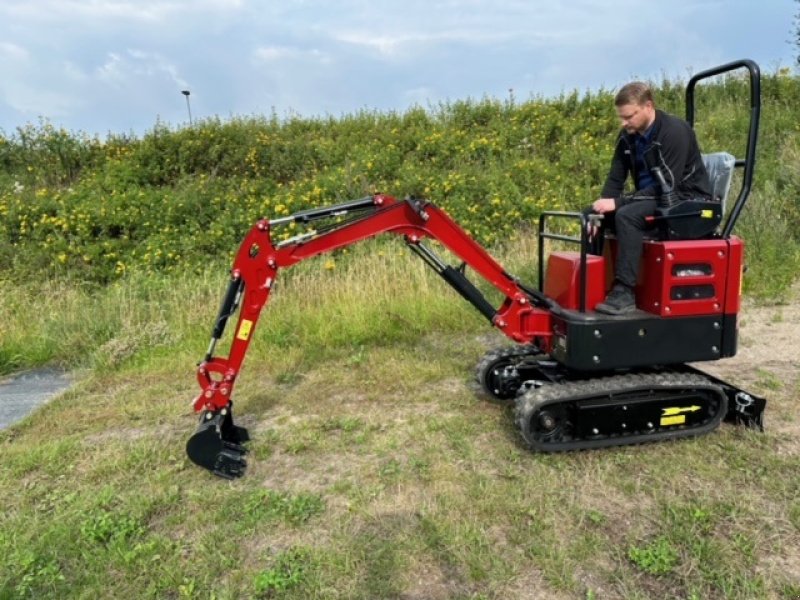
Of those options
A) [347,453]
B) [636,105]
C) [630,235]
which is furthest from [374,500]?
[636,105]

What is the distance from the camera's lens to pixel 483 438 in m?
4.54

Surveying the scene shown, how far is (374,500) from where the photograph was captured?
149 inches

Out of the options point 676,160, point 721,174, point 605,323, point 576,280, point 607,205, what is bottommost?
point 605,323

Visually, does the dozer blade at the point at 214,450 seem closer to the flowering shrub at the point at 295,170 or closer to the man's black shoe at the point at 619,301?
the man's black shoe at the point at 619,301

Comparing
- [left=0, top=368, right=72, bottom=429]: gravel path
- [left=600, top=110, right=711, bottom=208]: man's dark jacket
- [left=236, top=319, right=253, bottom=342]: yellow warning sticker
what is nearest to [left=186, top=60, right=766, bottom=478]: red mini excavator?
[left=236, top=319, right=253, bottom=342]: yellow warning sticker

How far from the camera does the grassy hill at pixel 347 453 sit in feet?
10.5

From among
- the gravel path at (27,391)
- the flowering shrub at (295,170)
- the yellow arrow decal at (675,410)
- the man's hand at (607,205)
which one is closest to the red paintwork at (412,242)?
the man's hand at (607,205)

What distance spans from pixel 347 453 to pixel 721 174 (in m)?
3.29

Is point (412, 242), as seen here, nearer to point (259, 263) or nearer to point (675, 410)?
point (259, 263)

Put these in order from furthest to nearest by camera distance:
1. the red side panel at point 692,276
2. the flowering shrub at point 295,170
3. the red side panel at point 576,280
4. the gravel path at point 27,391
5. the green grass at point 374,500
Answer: the flowering shrub at point 295,170
the gravel path at point 27,391
the red side panel at point 576,280
the red side panel at point 692,276
the green grass at point 374,500

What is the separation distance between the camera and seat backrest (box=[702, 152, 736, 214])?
4.46 meters

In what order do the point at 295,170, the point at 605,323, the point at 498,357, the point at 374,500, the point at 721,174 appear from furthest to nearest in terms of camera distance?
the point at 295,170
the point at 498,357
the point at 721,174
the point at 605,323
the point at 374,500

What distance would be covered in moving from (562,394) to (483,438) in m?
0.72

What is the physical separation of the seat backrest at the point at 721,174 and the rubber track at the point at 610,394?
1305 millimetres
